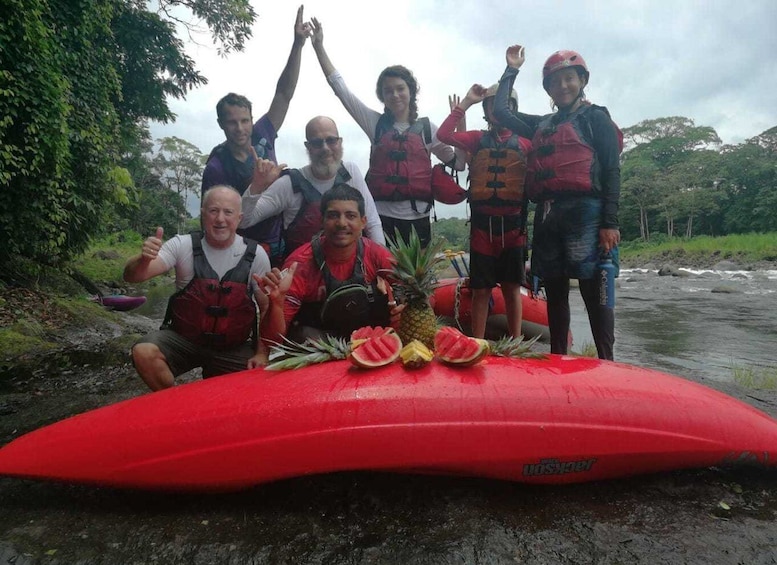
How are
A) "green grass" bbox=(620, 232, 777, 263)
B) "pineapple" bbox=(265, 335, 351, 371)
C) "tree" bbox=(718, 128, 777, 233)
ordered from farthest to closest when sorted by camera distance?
1. "tree" bbox=(718, 128, 777, 233)
2. "green grass" bbox=(620, 232, 777, 263)
3. "pineapple" bbox=(265, 335, 351, 371)

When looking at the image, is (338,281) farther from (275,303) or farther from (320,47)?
(320,47)

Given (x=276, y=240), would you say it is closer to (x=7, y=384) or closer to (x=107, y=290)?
(x=7, y=384)

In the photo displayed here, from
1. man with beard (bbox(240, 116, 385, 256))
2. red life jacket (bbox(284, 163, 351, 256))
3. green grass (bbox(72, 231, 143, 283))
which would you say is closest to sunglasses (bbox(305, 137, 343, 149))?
man with beard (bbox(240, 116, 385, 256))

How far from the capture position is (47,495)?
2176mm

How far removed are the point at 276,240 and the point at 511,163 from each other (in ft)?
6.74

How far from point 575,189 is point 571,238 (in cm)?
36

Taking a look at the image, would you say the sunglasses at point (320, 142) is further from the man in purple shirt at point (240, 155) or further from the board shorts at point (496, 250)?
the board shorts at point (496, 250)

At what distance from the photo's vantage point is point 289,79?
4301mm

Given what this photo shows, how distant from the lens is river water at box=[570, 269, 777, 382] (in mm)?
5633

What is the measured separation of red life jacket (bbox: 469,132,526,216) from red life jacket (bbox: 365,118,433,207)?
48 centimetres

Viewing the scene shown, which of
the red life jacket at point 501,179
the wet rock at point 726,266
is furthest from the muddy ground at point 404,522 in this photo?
the wet rock at point 726,266

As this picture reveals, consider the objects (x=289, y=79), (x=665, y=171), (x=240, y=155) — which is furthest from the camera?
(x=665, y=171)

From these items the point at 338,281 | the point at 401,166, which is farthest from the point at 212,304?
the point at 401,166

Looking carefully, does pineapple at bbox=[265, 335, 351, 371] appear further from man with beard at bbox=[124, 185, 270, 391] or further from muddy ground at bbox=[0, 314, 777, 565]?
muddy ground at bbox=[0, 314, 777, 565]
